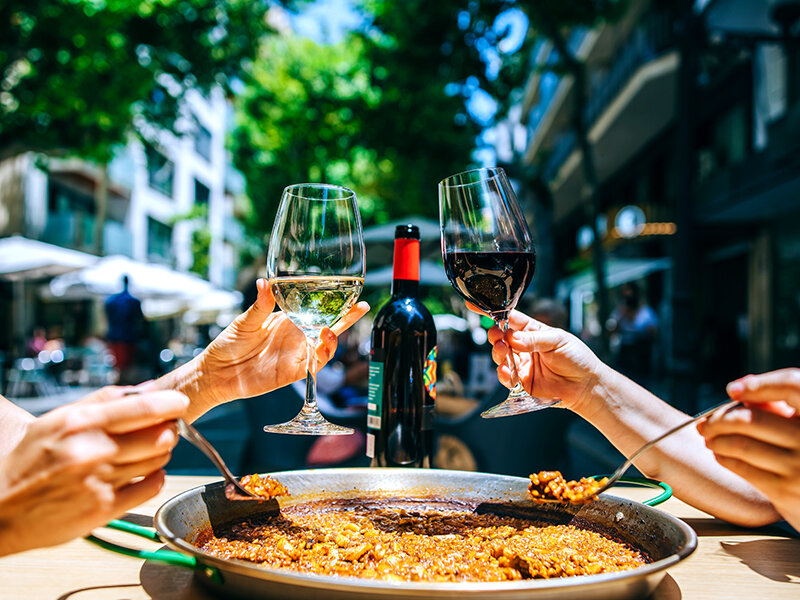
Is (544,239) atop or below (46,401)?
atop

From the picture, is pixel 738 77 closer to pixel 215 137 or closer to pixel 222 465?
pixel 222 465

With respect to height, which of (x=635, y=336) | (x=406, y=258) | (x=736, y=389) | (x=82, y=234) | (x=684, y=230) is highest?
(x=82, y=234)

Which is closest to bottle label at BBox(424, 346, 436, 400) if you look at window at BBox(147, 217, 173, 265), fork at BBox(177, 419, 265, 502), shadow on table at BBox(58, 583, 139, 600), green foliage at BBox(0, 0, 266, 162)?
fork at BBox(177, 419, 265, 502)

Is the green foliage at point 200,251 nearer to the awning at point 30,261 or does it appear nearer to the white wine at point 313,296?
the awning at point 30,261

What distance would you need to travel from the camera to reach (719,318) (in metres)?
15.0

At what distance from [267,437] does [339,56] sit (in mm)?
18967

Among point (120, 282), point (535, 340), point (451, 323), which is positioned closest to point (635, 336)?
point (451, 323)

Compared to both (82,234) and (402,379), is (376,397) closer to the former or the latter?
(402,379)

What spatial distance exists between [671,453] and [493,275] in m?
0.50

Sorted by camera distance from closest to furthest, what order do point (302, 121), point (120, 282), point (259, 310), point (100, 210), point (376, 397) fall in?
1. point (259, 310)
2. point (376, 397)
3. point (120, 282)
4. point (302, 121)
5. point (100, 210)

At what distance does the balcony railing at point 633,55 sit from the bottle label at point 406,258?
1200 centimetres

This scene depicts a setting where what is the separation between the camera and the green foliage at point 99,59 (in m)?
8.25

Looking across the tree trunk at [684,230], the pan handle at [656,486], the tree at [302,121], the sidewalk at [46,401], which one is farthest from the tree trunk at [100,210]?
the pan handle at [656,486]

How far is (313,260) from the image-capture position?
49.2 inches
